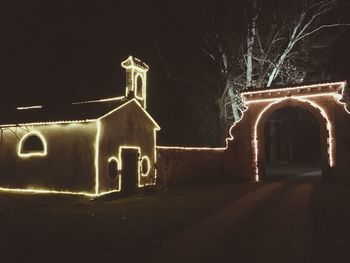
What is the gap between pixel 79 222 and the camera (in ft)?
37.7

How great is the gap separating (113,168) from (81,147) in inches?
75.3

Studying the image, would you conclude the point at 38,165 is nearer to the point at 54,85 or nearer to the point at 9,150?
the point at 9,150

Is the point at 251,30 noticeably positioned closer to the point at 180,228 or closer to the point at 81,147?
the point at 81,147

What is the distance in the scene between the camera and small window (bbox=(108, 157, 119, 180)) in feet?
59.1

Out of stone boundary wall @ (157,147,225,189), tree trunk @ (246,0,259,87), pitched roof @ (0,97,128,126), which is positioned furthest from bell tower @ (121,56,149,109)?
tree trunk @ (246,0,259,87)

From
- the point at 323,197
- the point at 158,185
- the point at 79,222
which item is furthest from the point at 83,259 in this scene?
the point at 158,185

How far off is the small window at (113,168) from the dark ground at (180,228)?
1.96 meters

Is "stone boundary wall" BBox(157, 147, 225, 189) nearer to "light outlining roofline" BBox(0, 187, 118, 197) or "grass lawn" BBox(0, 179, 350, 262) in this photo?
"grass lawn" BBox(0, 179, 350, 262)

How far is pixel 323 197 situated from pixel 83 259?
37.9ft

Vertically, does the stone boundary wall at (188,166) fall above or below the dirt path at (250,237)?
above

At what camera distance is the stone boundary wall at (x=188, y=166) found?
21672mm

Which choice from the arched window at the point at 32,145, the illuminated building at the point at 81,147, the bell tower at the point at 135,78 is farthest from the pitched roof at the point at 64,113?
the bell tower at the point at 135,78

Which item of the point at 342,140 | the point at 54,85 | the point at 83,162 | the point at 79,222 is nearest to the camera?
the point at 79,222

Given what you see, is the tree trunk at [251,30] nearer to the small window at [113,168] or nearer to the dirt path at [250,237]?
the small window at [113,168]
